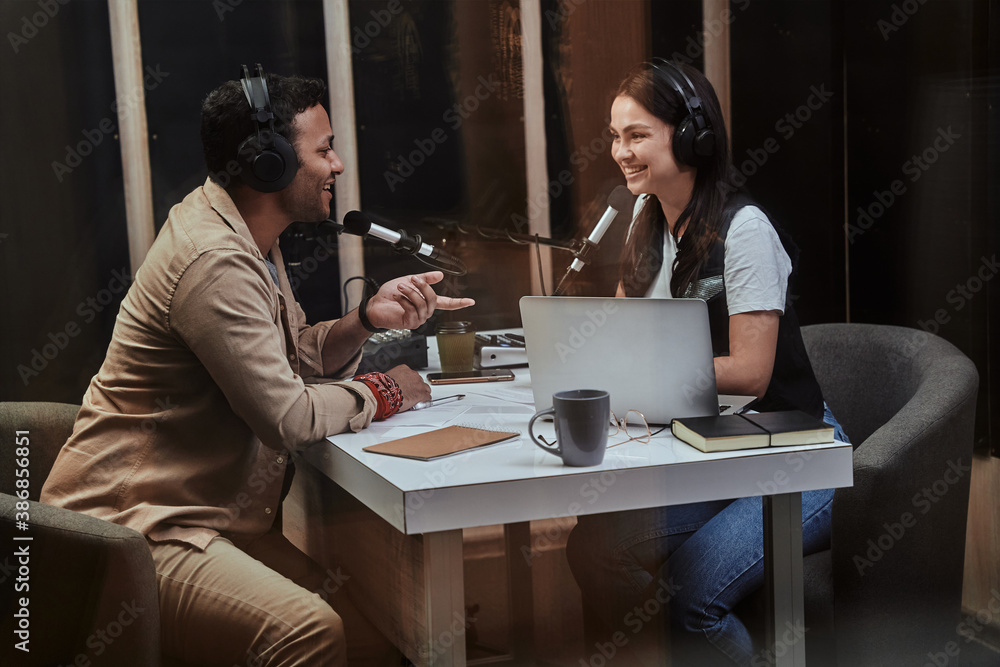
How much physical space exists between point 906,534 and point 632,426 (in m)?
0.52

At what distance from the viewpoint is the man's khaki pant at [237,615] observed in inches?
43.3

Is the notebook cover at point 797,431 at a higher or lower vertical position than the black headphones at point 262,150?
lower

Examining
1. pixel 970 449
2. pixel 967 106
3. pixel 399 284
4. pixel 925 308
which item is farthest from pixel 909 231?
pixel 399 284

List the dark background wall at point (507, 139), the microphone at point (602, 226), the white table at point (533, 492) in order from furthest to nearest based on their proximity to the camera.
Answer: the microphone at point (602, 226)
the dark background wall at point (507, 139)
the white table at point (533, 492)

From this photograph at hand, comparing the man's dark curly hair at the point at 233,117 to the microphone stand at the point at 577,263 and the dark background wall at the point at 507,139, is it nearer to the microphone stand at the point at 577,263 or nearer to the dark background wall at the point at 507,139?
the dark background wall at the point at 507,139

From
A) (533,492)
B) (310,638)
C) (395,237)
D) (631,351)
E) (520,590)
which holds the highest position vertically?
(395,237)

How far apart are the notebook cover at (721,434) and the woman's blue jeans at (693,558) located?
20 cm

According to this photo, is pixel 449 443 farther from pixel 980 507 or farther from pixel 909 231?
pixel 909 231

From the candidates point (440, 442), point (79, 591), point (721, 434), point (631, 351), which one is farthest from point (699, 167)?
point (79, 591)

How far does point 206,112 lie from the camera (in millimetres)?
1290

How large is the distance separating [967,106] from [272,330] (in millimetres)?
1308

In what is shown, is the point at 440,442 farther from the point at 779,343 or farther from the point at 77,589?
the point at 779,343

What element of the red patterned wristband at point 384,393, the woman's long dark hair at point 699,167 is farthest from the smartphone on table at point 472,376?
the woman's long dark hair at point 699,167

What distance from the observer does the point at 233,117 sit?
127 centimetres
